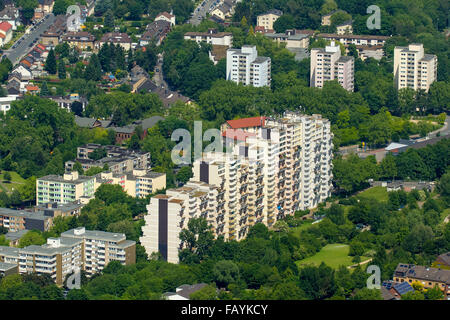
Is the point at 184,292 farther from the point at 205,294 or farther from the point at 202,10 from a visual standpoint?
the point at 202,10

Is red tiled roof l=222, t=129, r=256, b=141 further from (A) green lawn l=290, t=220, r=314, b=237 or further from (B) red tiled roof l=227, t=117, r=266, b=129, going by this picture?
(A) green lawn l=290, t=220, r=314, b=237

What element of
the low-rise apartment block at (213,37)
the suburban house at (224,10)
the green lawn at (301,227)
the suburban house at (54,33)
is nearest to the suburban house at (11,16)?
the suburban house at (54,33)

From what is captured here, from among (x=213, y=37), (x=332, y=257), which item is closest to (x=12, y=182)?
(x=332, y=257)

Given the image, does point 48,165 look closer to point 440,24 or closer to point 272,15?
point 272,15

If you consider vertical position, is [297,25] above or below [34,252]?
above
